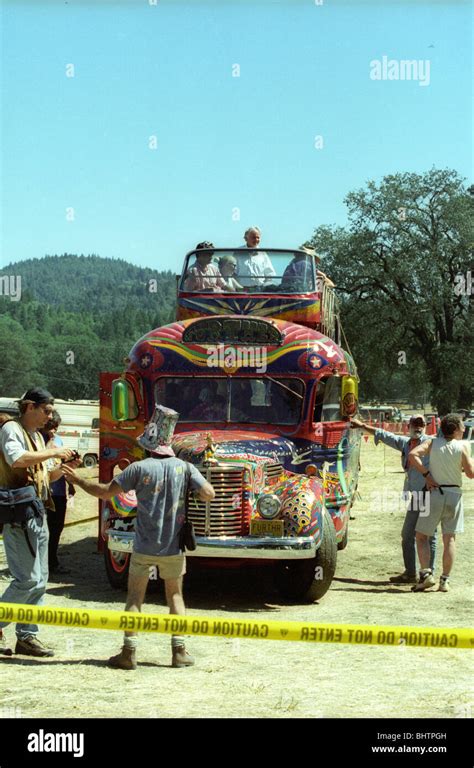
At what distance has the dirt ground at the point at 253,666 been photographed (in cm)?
684

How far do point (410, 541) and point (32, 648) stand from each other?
5216 mm

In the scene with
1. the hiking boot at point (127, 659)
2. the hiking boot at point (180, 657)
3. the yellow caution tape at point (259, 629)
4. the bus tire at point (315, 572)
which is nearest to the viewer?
the yellow caution tape at point (259, 629)

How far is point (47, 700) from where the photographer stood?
6887 mm

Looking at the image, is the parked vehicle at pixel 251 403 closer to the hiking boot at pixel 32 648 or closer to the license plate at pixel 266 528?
the license plate at pixel 266 528

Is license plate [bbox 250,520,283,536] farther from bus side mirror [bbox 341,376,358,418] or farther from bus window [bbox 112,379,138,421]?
bus window [bbox 112,379,138,421]

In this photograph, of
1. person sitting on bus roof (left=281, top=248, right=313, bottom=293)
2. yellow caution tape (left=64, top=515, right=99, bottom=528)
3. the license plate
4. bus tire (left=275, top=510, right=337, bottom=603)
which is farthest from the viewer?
yellow caution tape (left=64, top=515, right=99, bottom=528)

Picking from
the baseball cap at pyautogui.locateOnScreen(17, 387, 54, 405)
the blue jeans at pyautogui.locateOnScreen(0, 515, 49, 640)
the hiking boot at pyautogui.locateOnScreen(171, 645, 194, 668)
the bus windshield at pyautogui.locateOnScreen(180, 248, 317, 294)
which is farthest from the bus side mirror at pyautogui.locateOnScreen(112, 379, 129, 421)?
the hiking boot at pyautogui.locateOnScreen(171, 645, 194, 668)

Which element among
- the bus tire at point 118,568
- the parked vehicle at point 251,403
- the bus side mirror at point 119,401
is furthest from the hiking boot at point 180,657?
the bus side mirror at point 119,401

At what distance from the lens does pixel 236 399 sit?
11891 mm

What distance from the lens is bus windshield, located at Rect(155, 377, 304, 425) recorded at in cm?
1184

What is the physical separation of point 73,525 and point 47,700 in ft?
35.4

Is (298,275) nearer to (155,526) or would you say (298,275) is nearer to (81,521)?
(155,526)

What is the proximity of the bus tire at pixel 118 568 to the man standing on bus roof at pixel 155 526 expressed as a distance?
3123mm

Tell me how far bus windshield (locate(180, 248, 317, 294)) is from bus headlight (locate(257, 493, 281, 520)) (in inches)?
148
